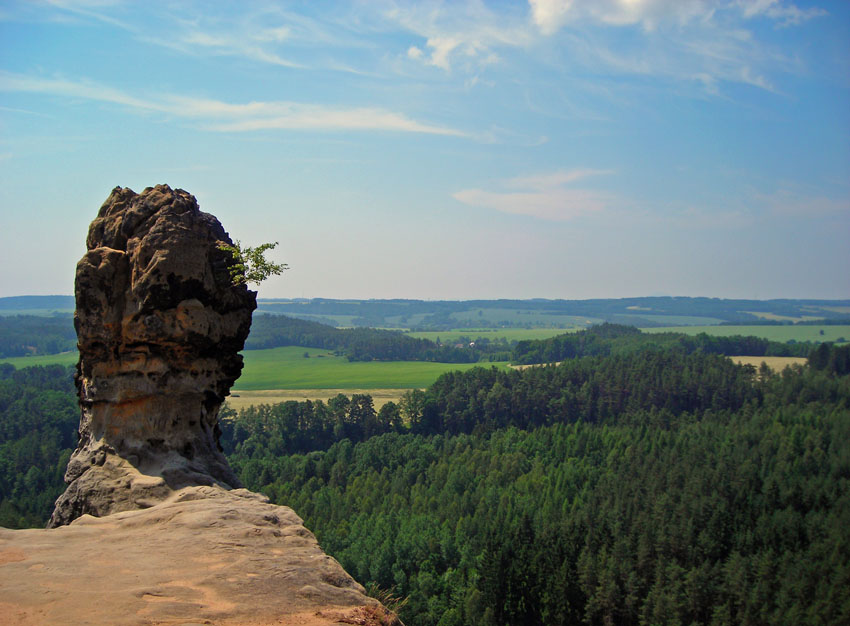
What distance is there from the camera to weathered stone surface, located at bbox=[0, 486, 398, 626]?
12.2 metres

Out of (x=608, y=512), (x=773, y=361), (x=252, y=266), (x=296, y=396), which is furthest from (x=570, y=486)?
(x=773, y=361)

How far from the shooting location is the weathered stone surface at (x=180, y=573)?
40.1 feet

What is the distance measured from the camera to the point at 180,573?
549 inches

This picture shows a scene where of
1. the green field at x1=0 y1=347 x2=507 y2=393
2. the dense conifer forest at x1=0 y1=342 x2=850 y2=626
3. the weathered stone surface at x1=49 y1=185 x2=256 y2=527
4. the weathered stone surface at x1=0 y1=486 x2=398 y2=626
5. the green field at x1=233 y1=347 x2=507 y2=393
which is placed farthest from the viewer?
the green field at x1=0 y1=347 x2=507 y2=393

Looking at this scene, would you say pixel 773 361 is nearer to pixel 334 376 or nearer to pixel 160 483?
pixel 334 376

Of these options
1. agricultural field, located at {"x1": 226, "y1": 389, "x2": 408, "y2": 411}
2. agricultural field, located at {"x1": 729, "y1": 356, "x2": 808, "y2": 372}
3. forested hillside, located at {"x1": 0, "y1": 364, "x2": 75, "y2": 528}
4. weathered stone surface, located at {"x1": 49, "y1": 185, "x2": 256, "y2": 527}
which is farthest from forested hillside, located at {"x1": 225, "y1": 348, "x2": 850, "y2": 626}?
weathered stone surface, located at {"x1": 49, "y1": 185, "x2": 256, "y2": 527}

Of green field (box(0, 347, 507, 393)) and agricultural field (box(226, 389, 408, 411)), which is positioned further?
green field (box(0, 347, 507, 393))

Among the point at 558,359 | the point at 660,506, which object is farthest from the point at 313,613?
the point at 558,359

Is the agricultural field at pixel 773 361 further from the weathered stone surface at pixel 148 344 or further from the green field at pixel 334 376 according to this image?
the weathered stone surface at pixel 148 344

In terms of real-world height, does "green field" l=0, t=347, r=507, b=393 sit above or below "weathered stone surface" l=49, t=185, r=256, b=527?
below

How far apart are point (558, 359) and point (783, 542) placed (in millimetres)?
134689

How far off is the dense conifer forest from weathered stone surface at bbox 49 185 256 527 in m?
18.0

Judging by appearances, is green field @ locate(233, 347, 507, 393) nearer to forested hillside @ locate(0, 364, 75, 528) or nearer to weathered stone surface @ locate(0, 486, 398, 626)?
forested hillside @ locate(0, 364, 75, 528)

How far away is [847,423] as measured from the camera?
83.6 meters
